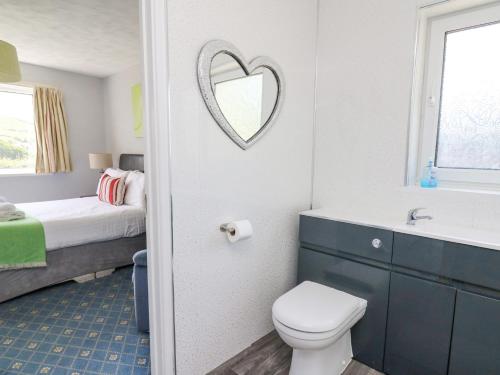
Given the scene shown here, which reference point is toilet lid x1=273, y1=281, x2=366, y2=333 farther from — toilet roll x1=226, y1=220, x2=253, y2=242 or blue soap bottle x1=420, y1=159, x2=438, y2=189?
blue soap bottle x1=420, y1=159, x2=438, y2=189

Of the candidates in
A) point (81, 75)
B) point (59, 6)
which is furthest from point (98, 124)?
point (59, 6)

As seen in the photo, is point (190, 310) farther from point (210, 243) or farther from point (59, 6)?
point (59, 6)

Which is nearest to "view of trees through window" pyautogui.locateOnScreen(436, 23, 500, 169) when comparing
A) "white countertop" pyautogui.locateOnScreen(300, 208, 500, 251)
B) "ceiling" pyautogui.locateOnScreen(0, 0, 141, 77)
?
"white countertop" pyautogui.locateOnScreen(300, 208, 500, 251)

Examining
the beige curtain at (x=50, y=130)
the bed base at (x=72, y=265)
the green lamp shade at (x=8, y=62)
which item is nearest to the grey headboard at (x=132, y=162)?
the beige curtain at (x=50, y=130)

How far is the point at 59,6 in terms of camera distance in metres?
2.39

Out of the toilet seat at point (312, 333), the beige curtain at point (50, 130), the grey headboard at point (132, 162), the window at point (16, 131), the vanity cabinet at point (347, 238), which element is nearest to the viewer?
the toilet seat at point (312, 333)

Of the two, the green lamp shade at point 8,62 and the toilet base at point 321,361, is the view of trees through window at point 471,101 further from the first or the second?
the green lamp shade at point 8,62

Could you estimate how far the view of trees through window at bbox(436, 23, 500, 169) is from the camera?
1.52 m

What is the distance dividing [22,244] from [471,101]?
3.20 m

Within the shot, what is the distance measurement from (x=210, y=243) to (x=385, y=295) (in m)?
0.96

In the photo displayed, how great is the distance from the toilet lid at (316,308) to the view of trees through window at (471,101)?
981 millimetres

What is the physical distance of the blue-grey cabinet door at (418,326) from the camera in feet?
4.41

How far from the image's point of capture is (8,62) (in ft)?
7.06

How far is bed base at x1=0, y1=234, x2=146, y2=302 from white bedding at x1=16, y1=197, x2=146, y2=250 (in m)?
0.08
